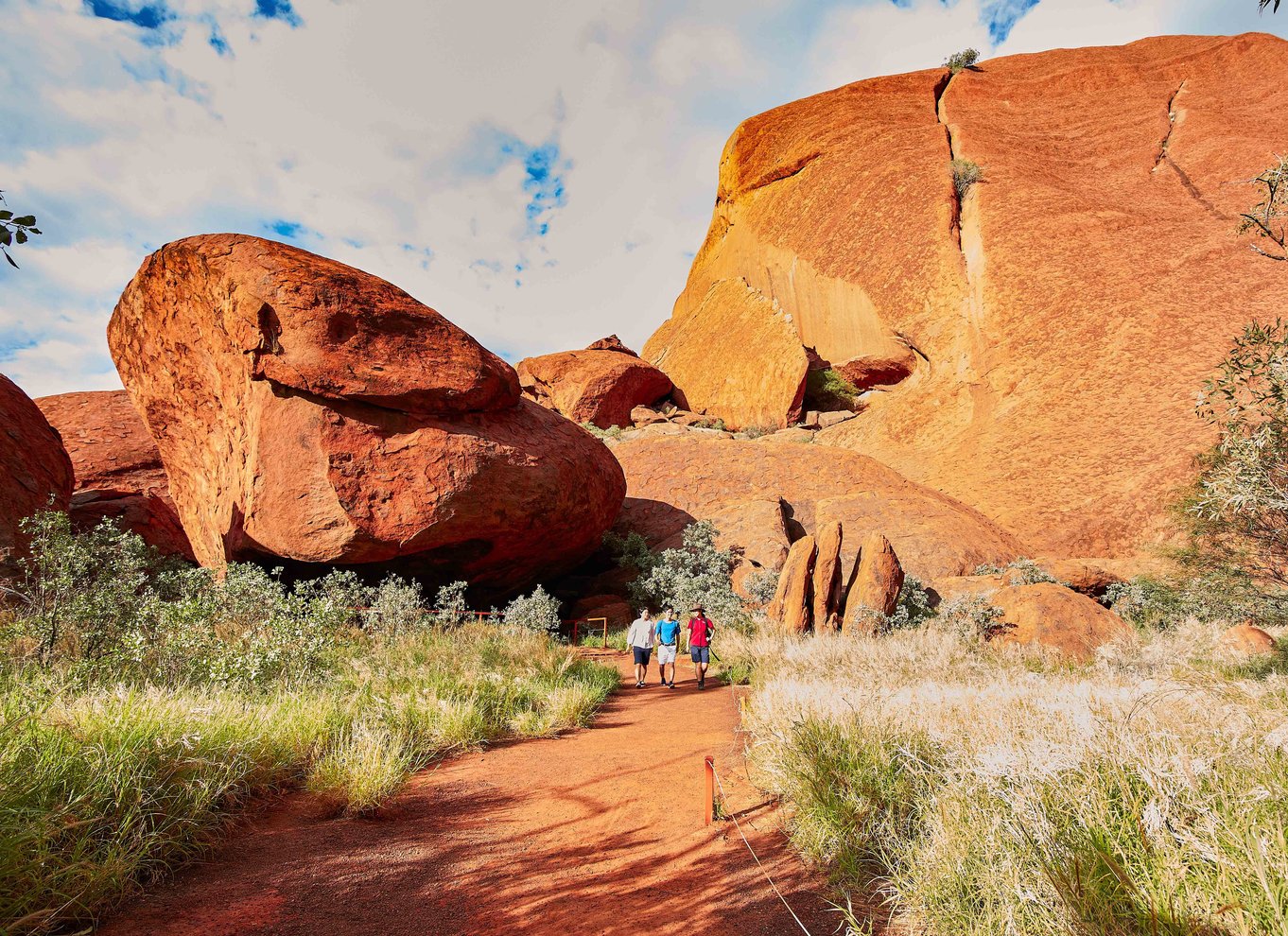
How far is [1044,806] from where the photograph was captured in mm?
2479

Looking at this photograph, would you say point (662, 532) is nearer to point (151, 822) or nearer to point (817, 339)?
point (151, 822)

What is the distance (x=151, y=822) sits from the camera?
2.94m

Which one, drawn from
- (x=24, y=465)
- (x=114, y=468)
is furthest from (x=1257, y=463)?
(x=114, y=468)

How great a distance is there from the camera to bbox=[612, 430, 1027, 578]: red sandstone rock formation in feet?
50.1

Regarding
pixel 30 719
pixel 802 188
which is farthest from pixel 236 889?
pixel 802 188

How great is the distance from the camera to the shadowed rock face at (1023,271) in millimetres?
18672

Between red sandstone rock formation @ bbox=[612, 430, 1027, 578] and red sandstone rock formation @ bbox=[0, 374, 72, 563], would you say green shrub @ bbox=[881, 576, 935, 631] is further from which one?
red sandstone rock formation @ bbox=[0, 374, 72, 563]

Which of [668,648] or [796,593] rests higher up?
[796,593]

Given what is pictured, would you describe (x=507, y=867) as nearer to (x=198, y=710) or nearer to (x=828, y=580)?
(x=198, y=710)

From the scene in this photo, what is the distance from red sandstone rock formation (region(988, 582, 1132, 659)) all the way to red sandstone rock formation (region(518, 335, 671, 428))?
1952 cm

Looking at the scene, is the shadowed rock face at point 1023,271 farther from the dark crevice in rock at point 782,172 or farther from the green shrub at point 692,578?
the green shrub at point 692,578

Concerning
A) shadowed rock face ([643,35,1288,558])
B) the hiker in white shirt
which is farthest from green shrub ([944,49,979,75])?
the hiker in white shirt

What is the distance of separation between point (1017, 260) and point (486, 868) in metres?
27.8

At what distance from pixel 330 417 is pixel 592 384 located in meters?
19.7
